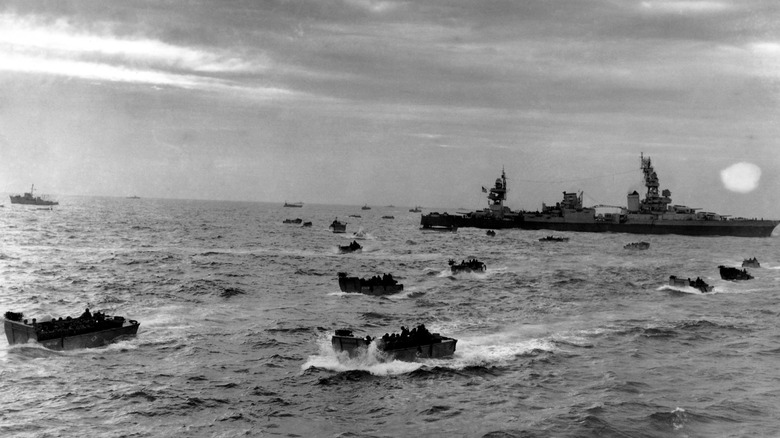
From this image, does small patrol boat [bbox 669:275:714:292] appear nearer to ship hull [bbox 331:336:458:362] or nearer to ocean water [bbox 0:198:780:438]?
ocean water [bbox 0:198:780:438]

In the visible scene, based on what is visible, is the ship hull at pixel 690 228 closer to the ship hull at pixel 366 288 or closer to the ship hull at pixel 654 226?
the ship hull at pixel 654 226

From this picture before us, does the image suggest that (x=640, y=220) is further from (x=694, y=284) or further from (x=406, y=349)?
(x=406, y=349)

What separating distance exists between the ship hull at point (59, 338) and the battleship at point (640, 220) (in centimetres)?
15296

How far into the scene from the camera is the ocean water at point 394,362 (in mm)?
26125

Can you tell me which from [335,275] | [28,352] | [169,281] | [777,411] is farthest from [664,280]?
[28,352]

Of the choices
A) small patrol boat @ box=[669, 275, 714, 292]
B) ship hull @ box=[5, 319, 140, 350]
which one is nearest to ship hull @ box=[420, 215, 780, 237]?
small patrol boat @ box=[669, 275, 714, 292]

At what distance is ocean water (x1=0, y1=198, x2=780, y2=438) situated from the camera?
26125 mm

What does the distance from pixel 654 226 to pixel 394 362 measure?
511ft

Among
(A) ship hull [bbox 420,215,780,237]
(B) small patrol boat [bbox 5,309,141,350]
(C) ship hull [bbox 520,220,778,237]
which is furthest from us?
(A) ship hull [bbox 420,215,780,237]

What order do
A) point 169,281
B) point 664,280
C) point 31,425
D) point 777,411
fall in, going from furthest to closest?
point 664,280, point 169,281, point 777,411, point 31,425

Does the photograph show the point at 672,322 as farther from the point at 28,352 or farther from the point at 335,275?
the point at 28,352

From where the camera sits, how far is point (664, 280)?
72562 mm

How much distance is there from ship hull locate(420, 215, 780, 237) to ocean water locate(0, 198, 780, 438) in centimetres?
9847

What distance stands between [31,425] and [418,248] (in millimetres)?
93741
